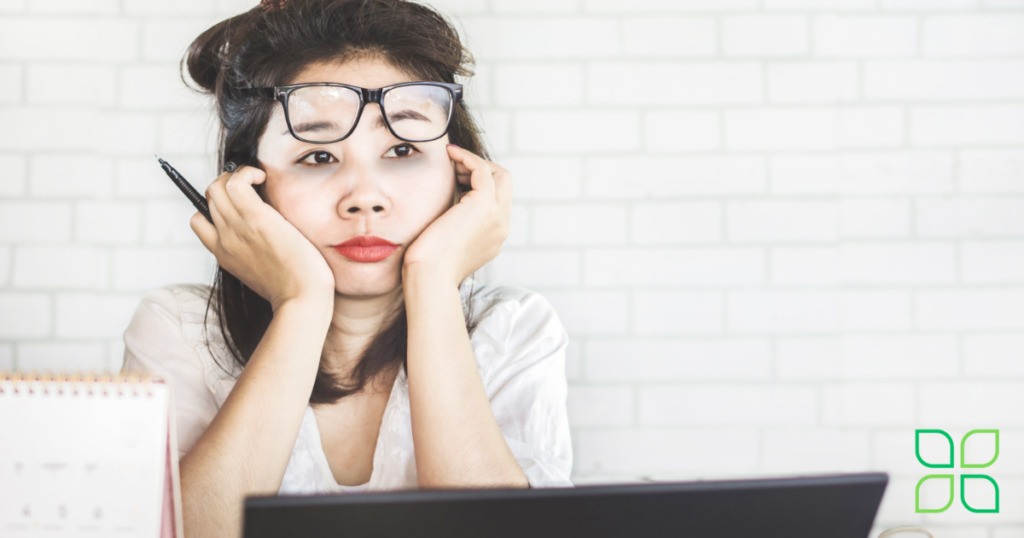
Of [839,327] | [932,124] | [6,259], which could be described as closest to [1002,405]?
[839,327]

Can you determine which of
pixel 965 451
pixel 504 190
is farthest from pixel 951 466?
pixel 504 190

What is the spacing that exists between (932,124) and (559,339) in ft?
3.92

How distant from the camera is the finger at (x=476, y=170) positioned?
1268 mm

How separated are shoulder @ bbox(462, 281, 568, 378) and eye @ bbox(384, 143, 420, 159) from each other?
383 mm

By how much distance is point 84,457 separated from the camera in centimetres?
61

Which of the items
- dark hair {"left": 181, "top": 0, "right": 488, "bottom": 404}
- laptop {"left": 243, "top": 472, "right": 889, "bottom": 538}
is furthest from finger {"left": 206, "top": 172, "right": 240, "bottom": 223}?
laptop {"left": 243, "top": 472, "right": 889, "bottom": 538}

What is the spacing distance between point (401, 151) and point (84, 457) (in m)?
0.78

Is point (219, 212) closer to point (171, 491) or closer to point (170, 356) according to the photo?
point (170, 356)

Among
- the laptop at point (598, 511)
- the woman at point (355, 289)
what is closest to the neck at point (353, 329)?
the woman at point (355, 289)

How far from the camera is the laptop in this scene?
0.46 meters

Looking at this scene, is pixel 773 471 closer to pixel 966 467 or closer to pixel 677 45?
pixel 966 467

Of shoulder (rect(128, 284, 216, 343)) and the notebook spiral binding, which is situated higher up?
shoulder (rect(128, 284, 216, 343))

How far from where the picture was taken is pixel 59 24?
1612 millimetres

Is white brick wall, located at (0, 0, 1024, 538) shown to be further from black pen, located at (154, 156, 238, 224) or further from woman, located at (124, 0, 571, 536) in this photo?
black pen, located at (154, 156, 238, 224)
